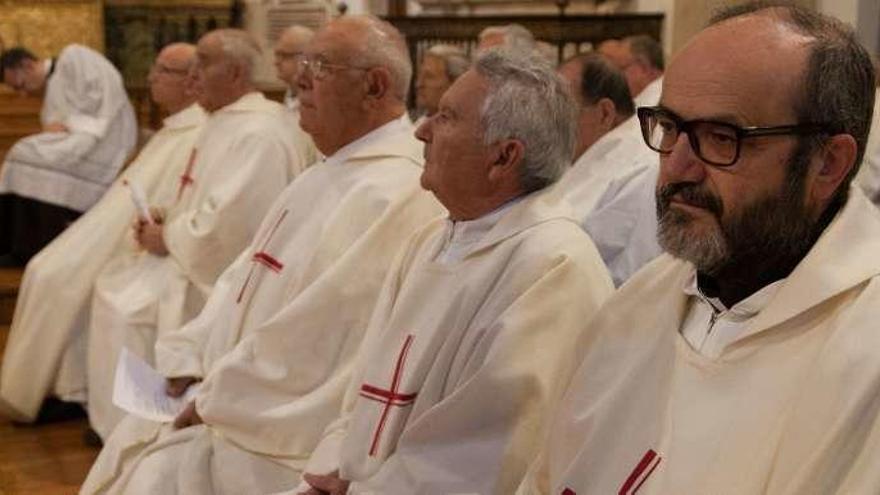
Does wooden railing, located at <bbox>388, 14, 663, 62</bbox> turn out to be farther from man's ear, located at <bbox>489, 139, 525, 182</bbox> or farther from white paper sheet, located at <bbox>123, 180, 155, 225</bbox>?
man's ear, located at <bbox>489, 139, 525, 182</bbox>

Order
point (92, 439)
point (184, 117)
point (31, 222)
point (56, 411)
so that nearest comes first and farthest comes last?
point (92, 439) < point (56, 411) < point (184, 117) < point (31, 222)

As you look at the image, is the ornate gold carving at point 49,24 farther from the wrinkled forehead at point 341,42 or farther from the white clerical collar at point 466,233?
the white clerical collar at point 466,233

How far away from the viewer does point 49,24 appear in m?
12.6

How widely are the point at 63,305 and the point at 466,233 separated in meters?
3.85

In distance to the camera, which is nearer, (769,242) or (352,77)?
(769,242)

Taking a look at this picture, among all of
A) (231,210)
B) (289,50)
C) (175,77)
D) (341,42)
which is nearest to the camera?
(341,42)

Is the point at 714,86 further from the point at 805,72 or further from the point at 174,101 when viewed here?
the point at 174,101

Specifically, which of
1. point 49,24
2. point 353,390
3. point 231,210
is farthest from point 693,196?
point 49,24

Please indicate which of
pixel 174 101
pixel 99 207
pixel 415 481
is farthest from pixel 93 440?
pixel 415 481

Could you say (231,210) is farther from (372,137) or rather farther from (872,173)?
(872,173)

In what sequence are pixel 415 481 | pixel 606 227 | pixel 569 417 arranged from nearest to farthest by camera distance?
pixel 569 417, pixel 415 481, pixel 606 227

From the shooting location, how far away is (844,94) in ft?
7.06

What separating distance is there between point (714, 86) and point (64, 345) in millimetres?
5026

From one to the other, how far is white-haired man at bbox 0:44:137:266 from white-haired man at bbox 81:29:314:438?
259 centimetres
